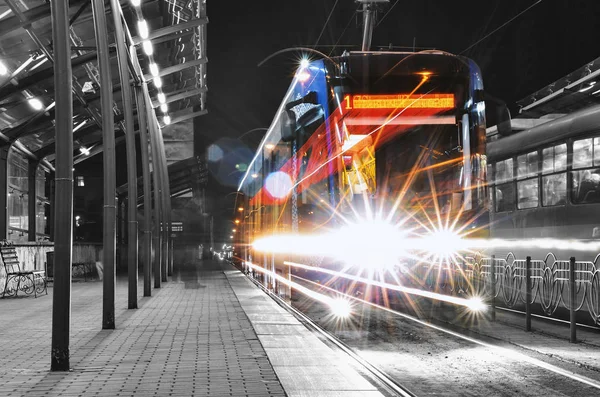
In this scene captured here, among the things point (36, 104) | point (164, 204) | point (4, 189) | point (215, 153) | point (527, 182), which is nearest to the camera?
point (527, 182)

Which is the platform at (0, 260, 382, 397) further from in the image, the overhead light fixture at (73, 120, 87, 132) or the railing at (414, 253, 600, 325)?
the overhead light fixture at (73, 120, 87, 132)

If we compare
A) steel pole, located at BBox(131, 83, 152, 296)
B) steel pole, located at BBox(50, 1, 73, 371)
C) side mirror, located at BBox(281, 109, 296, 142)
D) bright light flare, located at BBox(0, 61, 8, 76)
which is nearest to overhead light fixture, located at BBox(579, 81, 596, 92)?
side mirror, located at BBox(281, 109, 296, 142)

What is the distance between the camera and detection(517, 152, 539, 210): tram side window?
17.0 m

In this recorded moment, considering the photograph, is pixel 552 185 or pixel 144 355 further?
pixel 552 185

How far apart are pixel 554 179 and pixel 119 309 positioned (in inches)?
344

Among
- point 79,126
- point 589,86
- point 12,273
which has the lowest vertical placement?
point 12,273

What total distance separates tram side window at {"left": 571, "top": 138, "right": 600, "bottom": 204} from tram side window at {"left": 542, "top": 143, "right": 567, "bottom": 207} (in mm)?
324

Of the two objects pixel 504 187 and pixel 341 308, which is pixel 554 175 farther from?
pixel 341 308

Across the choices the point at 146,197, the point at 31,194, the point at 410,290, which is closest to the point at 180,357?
the point at 410,290

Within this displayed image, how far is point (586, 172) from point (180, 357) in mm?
9260

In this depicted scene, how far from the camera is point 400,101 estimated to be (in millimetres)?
14469

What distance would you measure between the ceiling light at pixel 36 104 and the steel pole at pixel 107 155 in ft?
37.0

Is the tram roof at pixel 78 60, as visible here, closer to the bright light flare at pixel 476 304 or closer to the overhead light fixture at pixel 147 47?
the overhead light fixture at pixel 147 47

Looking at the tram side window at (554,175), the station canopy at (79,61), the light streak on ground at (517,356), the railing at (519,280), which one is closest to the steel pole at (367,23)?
the station canopy at (79,61)
